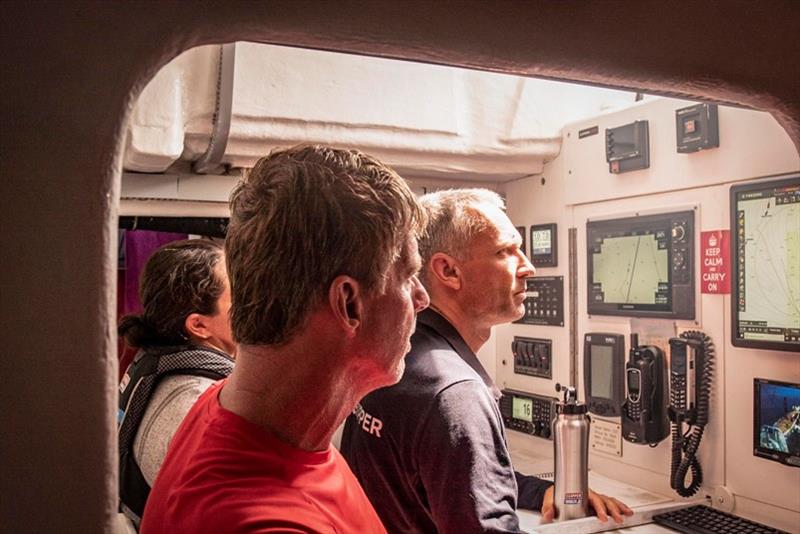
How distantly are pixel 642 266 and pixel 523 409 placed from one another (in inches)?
35.7

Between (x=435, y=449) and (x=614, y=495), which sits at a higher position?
(x=435, y=449)

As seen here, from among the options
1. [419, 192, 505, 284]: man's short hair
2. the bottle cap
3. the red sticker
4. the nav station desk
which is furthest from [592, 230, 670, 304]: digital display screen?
[419, 192, 505, 284]: man's short hair

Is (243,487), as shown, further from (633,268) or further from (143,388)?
(633,268)

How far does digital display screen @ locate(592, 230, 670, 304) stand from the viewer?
2.61 metres

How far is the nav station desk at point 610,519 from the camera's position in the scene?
2.22 meters

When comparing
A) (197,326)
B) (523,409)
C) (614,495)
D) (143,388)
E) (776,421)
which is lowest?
(614,495)

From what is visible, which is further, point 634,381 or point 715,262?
point 634,381

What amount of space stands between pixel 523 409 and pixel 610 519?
0.97m

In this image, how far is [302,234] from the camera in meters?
1.06

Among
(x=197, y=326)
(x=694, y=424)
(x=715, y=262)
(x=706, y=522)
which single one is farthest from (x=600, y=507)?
(x=197, y=326)

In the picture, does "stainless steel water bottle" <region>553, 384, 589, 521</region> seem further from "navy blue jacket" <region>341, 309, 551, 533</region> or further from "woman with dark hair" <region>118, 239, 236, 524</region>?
"woman with dark hair" <region>118, 239, 236, 524</region>

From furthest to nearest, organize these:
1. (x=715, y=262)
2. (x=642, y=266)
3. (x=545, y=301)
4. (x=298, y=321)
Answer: (x=545, y=301) < (x=642, y=266) < (x=715, y=262) < (x=298, y=321)

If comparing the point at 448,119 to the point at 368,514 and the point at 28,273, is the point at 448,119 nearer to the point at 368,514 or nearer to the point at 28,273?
the point at 368,514

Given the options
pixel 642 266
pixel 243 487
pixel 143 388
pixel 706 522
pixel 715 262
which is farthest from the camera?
pixel 642 266
